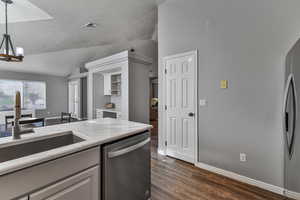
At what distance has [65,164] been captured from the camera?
3.00 feet

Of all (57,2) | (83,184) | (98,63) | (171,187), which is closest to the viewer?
(83,184)

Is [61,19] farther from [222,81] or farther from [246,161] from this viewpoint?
[246,161]

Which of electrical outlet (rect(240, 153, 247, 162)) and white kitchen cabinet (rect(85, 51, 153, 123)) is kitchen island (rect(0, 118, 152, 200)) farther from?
white kitchen cabinet (rect(85, 51, 153, 123))

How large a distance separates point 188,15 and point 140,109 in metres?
2.46

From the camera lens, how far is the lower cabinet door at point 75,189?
824 mm

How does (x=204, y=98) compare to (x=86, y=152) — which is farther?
(x=204, y=98)

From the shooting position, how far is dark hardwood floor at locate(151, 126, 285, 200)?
1824mm

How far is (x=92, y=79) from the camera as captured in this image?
16.2ft

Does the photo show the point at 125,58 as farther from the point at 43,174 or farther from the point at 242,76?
the point at 43,174

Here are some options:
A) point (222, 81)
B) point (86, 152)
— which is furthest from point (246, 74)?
point (86, 152)

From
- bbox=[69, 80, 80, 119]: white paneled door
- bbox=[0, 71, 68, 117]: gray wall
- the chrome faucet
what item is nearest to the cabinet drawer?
the chrome faucet

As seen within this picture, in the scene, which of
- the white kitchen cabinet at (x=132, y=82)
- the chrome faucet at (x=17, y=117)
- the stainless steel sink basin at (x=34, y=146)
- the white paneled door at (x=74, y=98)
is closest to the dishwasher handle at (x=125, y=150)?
the stainless steel sink basin at (x=34, y=146)

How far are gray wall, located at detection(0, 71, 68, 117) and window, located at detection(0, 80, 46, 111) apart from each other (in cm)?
20

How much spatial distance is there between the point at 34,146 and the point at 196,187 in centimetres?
201
